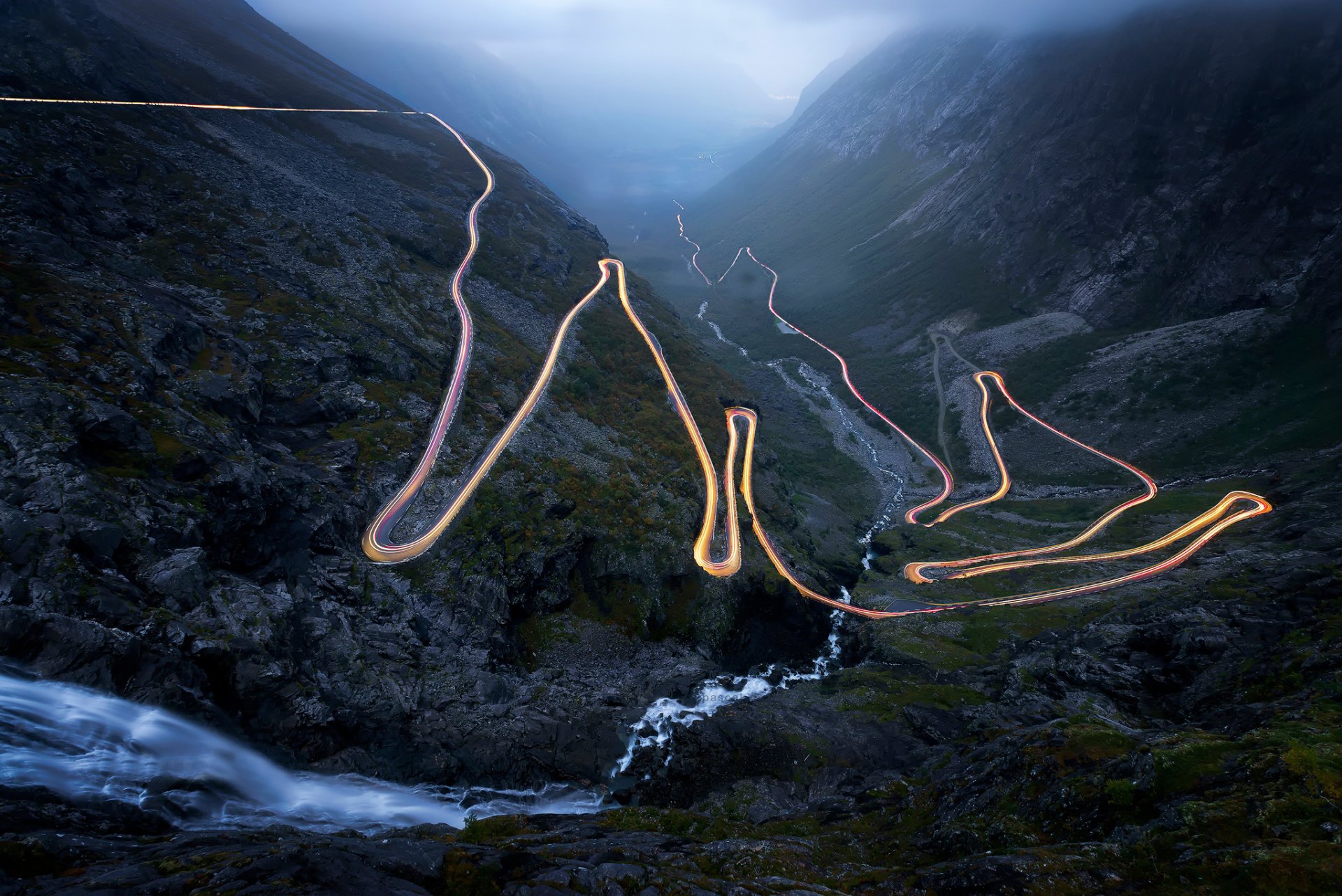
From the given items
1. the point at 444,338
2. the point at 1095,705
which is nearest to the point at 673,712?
the point at 1095,705

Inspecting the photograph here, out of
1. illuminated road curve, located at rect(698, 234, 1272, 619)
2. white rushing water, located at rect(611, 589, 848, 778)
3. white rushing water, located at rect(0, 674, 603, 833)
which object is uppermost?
illuminated road curve, located at rect(698, 234, 1272, 619)

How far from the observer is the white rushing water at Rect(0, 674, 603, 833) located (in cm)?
2016

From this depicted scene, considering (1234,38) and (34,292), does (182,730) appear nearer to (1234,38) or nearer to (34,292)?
(34,292)

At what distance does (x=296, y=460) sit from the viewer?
44188 millimetres

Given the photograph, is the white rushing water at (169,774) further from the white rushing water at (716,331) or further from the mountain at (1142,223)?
the white rushing water at (716,331)

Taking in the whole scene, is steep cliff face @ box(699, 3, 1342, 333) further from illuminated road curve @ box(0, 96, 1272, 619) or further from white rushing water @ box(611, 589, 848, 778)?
white rushing water @ box(611, 589, 848, 778)

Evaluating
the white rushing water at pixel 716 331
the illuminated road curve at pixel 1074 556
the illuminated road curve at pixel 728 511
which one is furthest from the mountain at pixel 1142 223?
the illuminated road curve at pixel 728 511

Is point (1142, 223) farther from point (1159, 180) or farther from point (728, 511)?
point (728, 511)

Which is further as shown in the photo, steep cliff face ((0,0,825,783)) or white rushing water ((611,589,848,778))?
white rushing water ((611,589,848,778))

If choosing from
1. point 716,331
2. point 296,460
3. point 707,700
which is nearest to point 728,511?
point 707,700

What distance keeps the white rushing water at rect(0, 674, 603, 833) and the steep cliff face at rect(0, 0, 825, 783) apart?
1.03 metres

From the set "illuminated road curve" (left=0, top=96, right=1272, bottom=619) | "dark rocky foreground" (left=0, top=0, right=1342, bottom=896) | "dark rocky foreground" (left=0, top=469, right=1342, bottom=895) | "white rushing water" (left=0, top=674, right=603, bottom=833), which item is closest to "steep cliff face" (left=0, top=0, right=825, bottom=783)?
"dark rocky foreground" (left=0, top=0, right=1342, bottom=896)

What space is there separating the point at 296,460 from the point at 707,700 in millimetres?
37316

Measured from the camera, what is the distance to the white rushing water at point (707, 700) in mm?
38406
